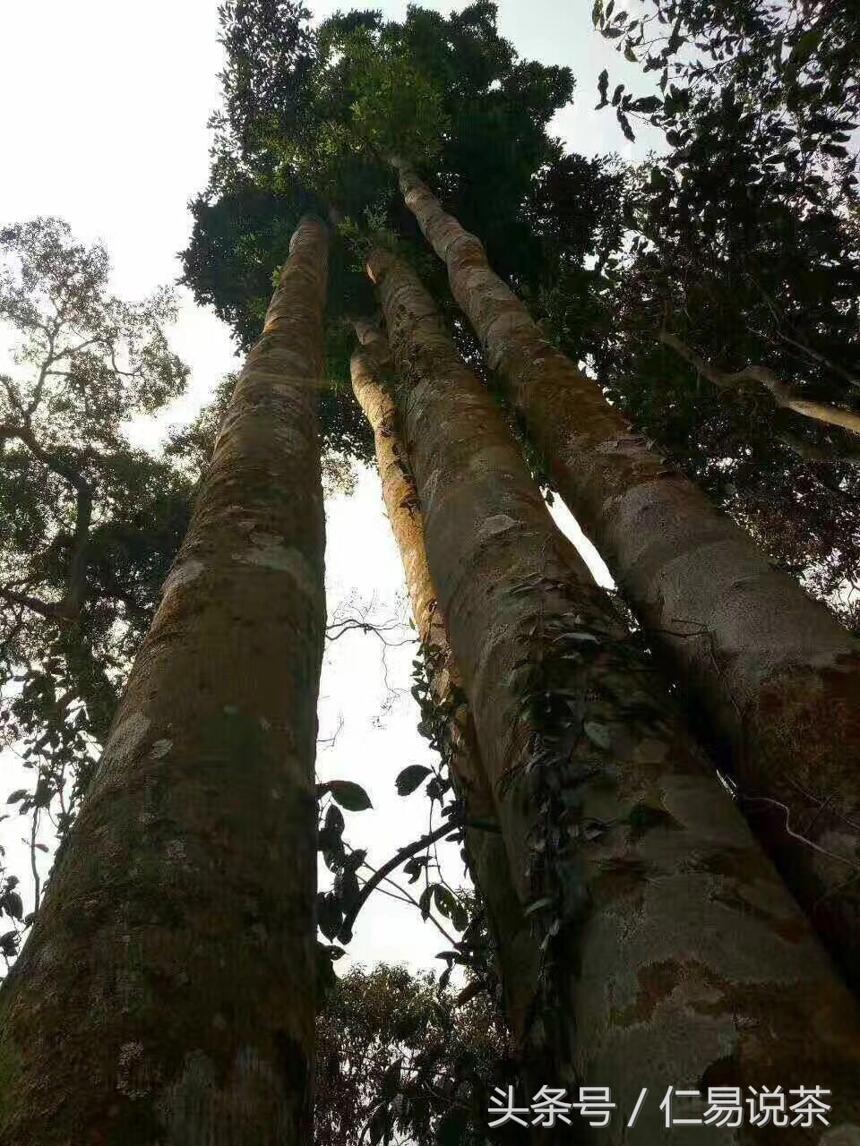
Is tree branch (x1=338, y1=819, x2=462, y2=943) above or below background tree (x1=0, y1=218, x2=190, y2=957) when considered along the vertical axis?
below

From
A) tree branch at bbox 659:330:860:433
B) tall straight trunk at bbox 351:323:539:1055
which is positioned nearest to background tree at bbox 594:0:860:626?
tree branch at bbox 659:330:860:433

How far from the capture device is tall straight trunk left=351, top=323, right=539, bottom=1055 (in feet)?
6.83

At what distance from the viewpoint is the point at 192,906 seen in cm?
125

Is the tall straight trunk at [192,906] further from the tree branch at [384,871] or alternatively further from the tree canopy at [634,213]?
the tree canopy at [634,213]

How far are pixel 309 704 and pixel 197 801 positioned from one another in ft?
1.62

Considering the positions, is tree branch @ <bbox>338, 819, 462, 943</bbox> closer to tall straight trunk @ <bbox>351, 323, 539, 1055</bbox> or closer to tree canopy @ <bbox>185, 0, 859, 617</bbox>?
tall straight trunk @ <bbox>351, 323, 539, 1055</bbox>

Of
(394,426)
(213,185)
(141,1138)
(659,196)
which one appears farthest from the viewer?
(213,185)

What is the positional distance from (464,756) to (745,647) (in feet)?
4.91

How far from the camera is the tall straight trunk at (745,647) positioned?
1.50m

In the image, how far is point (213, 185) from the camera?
43.7 ft

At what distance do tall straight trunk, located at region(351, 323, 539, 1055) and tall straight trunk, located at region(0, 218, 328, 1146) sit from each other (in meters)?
0.70

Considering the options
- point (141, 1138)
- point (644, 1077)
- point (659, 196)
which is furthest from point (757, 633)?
point (659, 196)

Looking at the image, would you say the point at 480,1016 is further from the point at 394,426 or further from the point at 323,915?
the point at 323,915

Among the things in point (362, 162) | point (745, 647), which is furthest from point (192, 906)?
point (362, 162)
